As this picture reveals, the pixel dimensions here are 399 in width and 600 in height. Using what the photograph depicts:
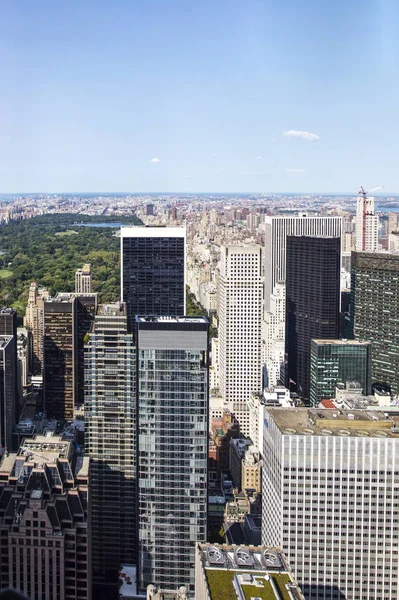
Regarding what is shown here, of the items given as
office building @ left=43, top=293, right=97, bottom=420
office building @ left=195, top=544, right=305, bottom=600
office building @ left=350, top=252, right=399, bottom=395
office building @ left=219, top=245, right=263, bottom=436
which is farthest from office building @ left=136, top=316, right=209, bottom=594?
office building @ left=350, top=252, right=399, bottom=395

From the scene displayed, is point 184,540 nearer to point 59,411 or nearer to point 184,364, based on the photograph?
point 184,364

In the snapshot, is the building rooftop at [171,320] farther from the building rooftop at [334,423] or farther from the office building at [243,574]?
the office building at [243,574]

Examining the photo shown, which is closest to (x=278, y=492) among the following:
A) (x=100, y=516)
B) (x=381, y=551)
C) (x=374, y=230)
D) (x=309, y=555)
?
(x=309, y=555)

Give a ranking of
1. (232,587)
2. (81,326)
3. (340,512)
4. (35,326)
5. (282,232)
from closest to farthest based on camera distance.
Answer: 1. (232,587)
2. (340,512)
3. (81,326)
4. (35,326)
5. (282,232)

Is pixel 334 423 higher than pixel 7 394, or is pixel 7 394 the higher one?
pixel 334 423

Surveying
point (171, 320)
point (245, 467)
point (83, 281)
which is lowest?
point (245, 467)

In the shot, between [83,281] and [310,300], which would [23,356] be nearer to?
[83,281]

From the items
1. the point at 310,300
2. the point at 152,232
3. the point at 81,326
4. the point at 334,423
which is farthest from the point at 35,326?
the point at 334,423
